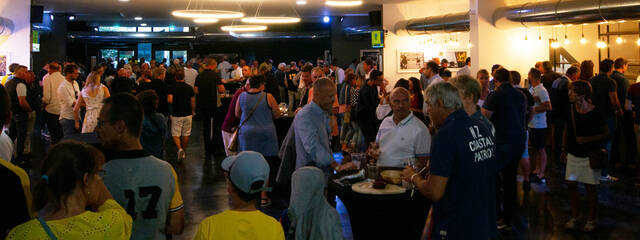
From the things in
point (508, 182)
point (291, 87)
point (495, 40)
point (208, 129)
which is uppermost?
point (495, 40)

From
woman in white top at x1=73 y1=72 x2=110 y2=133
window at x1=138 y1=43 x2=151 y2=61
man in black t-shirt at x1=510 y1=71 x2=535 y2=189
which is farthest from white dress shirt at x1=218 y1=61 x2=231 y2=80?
man in black t-shirt at x1=510 y1=71 x2=535 y2=189

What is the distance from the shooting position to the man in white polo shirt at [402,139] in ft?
14.7

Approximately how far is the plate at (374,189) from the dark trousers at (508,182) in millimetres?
1843

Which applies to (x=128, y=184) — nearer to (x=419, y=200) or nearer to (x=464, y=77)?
(x=419, y=200)

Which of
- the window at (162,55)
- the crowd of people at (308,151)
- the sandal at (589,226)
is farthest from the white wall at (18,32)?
the window at (162,55)

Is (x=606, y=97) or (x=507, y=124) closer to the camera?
(x=507, y=124)

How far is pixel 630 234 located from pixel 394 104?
104 inches

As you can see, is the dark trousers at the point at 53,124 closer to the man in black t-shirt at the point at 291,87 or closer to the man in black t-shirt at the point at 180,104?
the man in black t-shirt at the point at 180,104

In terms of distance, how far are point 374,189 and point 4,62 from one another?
10310mm

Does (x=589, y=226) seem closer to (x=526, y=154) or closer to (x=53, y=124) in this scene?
(x=526, y=154)

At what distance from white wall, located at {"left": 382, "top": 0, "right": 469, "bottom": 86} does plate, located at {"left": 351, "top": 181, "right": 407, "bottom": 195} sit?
12748 mm

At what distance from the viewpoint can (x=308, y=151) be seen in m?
4.28

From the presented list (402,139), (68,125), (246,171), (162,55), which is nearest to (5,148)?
(246,171)

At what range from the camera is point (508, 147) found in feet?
18.1
